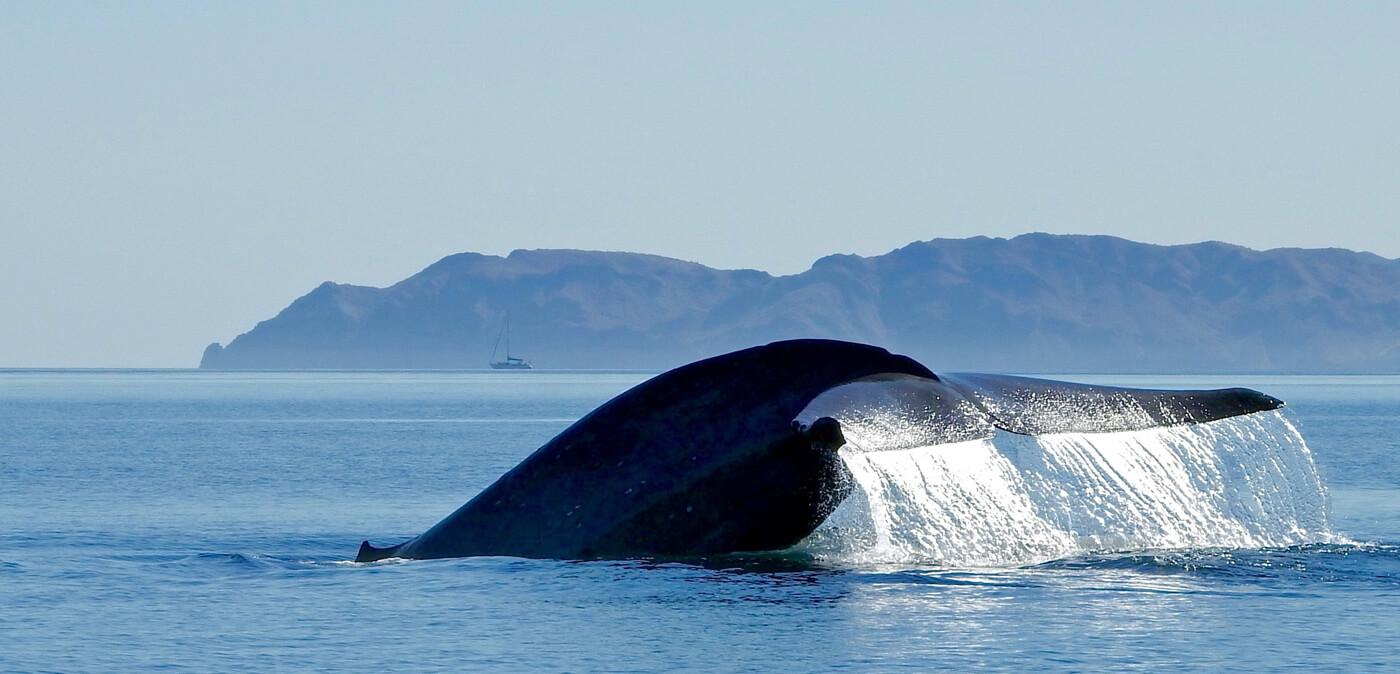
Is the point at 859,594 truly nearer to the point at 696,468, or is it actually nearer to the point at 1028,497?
the point at 696,468

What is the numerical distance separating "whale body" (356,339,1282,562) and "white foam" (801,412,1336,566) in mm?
199

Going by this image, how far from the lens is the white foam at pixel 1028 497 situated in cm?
994

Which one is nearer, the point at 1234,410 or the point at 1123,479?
the point at 1234,410

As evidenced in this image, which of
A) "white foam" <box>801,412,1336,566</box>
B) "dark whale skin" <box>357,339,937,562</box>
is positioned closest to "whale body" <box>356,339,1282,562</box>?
"dark whale skin" <box>357,339,937,562</box>

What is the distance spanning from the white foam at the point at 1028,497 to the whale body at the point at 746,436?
0.20 m

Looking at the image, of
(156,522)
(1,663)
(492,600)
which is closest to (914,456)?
(492,600)

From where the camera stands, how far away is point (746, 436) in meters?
9.66

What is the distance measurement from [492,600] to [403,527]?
8.31 meters

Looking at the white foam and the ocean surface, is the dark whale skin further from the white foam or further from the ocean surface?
the white foam

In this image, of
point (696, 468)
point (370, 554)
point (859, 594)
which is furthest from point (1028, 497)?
point (370, 554)

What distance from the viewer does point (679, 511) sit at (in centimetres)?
1009

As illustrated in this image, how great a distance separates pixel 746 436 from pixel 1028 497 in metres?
4.55

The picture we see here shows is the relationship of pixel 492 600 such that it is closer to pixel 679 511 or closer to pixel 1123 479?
pixel 679 511

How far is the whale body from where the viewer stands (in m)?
9.12
